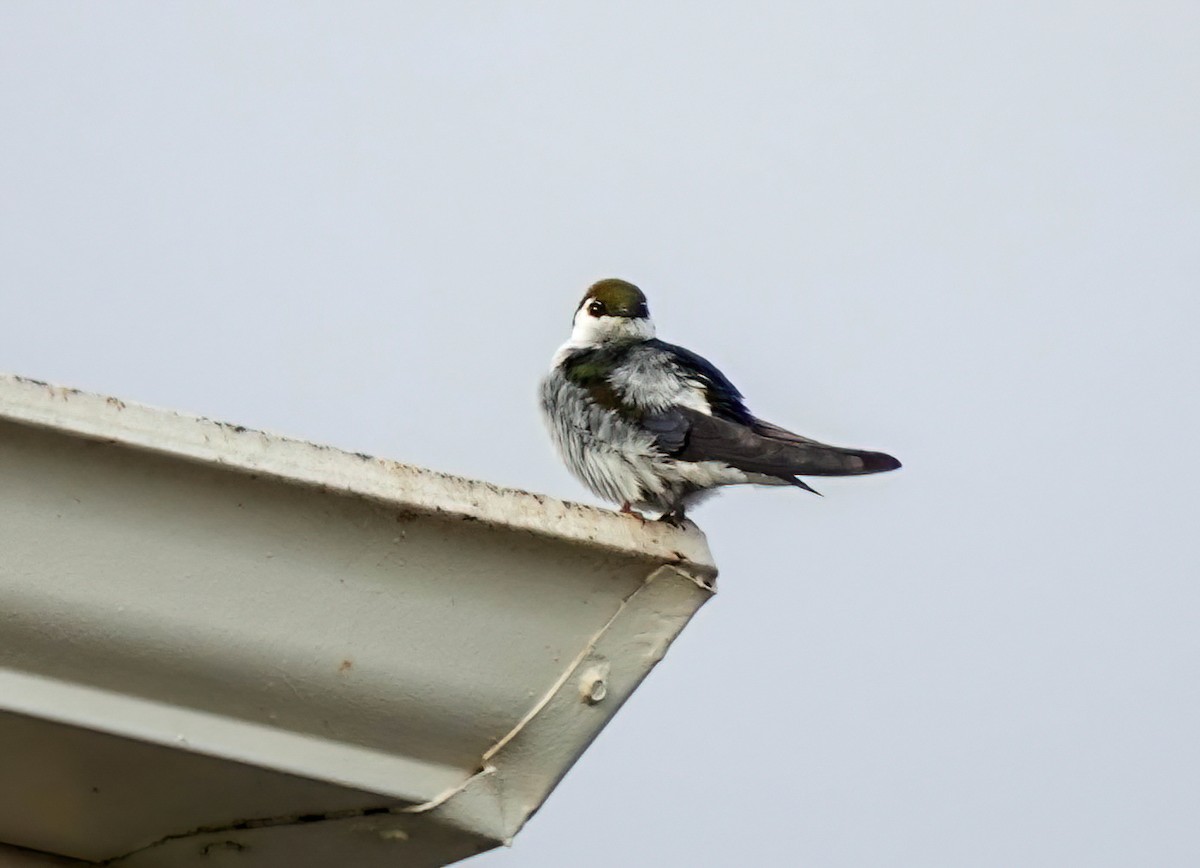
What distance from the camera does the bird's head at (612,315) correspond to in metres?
4.19

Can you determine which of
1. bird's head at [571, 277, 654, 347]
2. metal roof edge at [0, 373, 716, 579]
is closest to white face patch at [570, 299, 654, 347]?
bird's head at [571, 277, 654, 347]

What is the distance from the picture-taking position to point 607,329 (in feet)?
13.8

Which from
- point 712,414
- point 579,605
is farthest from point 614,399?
point 579,605

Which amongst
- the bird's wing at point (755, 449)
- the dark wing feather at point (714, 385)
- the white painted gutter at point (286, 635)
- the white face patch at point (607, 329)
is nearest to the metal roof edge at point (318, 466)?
the white painted gutter at point (286, 635)

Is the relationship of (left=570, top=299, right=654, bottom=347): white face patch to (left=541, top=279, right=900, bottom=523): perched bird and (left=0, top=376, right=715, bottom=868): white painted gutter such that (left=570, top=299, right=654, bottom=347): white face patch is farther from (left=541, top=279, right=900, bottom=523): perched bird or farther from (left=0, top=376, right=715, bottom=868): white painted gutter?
(left=0, top=376, right=715, bottom=868): white painted gutter

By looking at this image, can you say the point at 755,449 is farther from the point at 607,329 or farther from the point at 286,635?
the point at 286,635

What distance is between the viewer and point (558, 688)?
134 centimetres

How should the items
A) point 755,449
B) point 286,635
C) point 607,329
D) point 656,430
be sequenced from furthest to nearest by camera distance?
1. point 607,329
2. point 656,430
3. point 755,449
4. point 286,635

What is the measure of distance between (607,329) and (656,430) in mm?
964

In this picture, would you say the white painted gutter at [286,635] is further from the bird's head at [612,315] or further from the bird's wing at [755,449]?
the bird's head at [612,315]

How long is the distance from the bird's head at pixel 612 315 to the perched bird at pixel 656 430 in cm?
48

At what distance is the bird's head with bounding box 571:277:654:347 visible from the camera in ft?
13.7

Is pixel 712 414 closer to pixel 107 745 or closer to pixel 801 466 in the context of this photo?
pixel 801 466

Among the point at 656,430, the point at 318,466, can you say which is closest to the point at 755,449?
the point at 656,430
